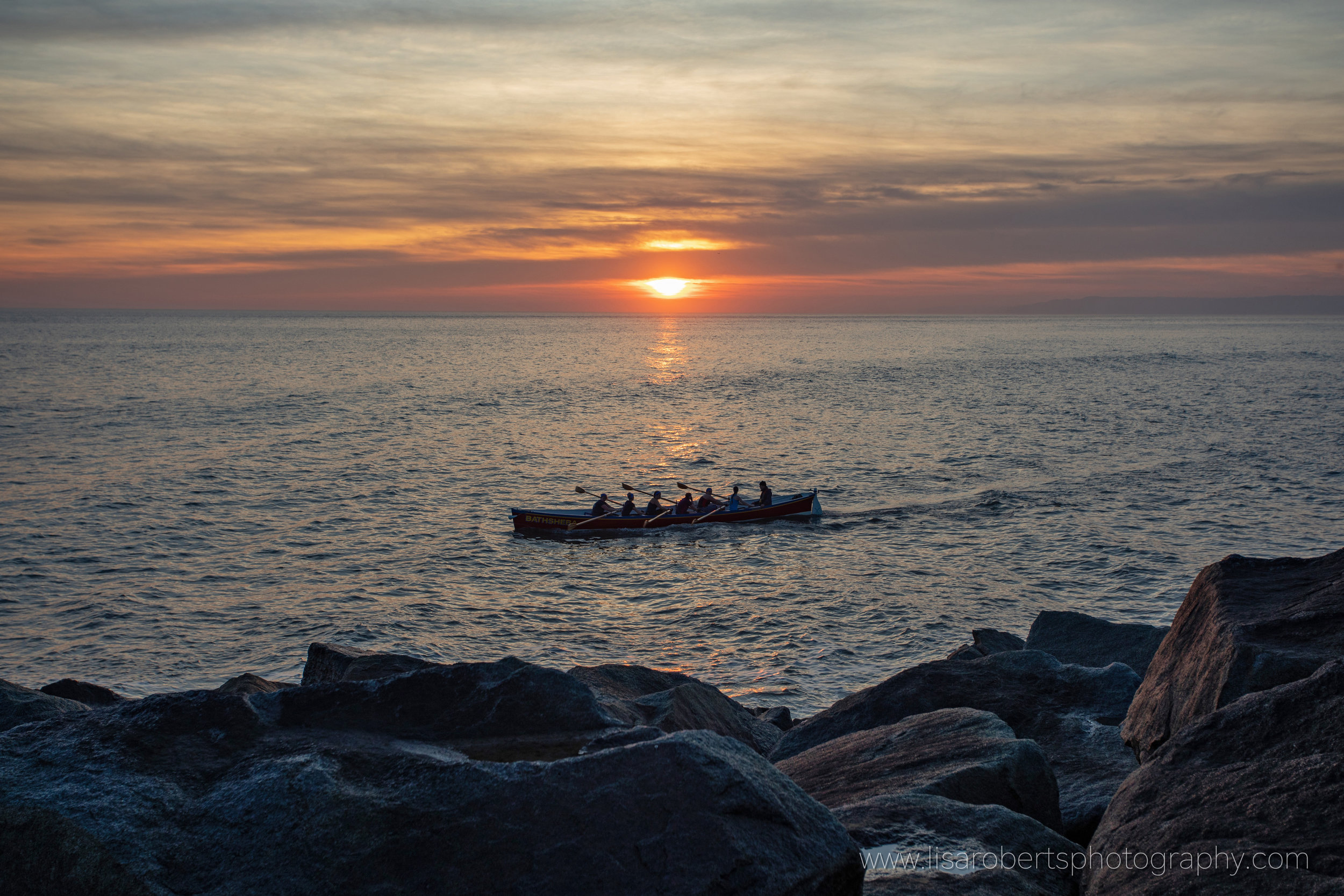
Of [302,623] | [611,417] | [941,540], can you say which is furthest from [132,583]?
[611,417]

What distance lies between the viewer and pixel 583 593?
24.7 metres

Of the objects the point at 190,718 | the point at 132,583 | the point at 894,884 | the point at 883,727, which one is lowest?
the point at 132,583

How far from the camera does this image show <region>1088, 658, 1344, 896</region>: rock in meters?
4.39

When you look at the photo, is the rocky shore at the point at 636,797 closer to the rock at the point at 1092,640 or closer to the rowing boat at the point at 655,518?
the rock at the point at 1092,640

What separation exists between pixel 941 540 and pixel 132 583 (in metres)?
24.4

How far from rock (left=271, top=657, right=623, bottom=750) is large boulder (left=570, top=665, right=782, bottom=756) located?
0.85 meters

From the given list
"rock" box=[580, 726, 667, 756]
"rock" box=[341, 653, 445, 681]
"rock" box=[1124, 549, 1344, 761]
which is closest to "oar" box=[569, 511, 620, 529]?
"rock" box=[341, 653, 445, 681]

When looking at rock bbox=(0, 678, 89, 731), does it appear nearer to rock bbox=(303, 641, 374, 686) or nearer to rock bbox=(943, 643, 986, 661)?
rock bbox=(303, 641, 374, 686)

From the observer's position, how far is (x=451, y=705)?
6375 mm

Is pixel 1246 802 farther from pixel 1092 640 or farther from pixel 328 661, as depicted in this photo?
pixel 1092 640

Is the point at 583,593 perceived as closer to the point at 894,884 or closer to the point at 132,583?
the point at 132,583

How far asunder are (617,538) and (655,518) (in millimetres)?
1522

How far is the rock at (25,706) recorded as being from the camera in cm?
877

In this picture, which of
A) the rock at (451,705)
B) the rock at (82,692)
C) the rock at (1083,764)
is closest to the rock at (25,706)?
the rock at (82,692)
